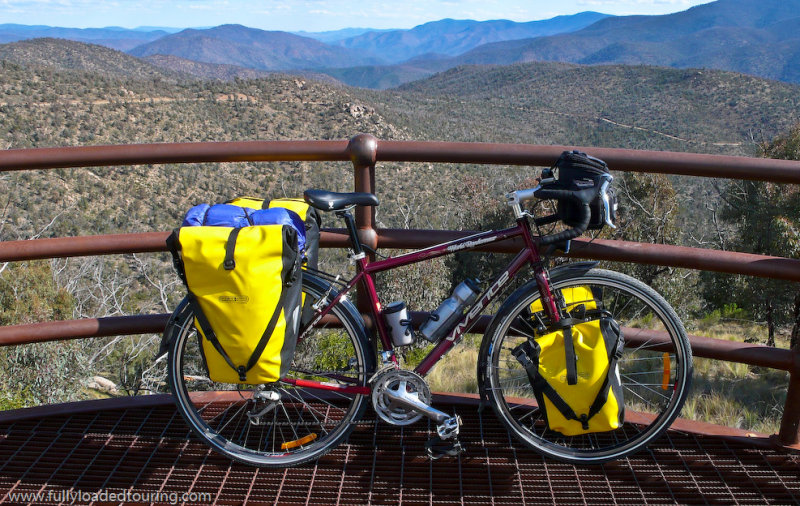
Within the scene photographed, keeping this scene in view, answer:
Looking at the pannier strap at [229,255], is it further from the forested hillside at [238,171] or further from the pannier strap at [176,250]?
the forested hillside at [238,171]

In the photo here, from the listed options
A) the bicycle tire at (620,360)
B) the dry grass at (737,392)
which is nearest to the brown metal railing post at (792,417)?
the bicycle tire at (620,360)

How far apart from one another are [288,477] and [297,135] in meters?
30.1

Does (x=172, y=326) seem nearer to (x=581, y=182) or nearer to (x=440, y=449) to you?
(x=440, y=449)

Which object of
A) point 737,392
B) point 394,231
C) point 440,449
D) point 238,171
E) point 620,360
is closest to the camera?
point 620,360

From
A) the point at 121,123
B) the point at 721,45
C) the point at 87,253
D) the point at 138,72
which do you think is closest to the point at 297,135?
the point at 121,123

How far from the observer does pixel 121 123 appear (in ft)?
89.5

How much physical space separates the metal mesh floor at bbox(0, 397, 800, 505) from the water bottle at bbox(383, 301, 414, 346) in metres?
0.49

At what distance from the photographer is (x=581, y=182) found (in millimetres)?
2205

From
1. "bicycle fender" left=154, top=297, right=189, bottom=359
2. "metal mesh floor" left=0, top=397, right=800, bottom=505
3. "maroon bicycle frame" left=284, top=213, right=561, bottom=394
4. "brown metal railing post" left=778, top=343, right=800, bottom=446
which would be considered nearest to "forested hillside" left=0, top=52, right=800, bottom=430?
"metal mesh floor" left=0, top=397, right=800, bottom=505

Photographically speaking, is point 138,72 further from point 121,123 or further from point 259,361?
point 259,361

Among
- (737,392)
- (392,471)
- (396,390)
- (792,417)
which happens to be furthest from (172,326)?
(737,392)

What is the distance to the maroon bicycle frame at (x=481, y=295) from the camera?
2316 mm

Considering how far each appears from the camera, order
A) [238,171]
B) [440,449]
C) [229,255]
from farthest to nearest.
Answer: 1. [238,171]
2. [440,449]
3. [229,255]

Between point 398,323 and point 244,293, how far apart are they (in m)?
0.60
